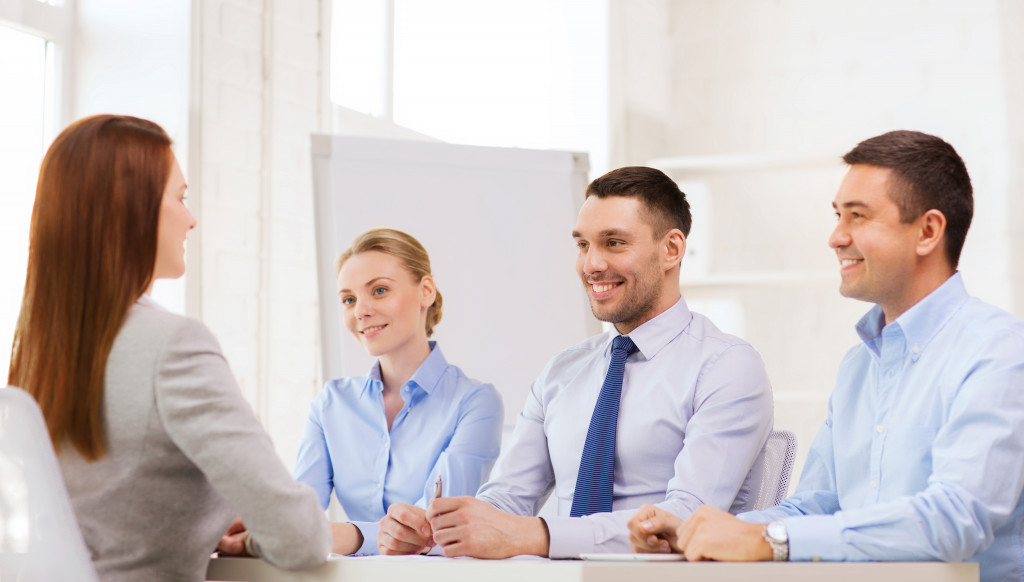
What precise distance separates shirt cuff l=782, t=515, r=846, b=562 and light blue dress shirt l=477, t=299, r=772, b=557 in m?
0.38

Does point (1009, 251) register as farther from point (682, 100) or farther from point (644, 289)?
point (644, 289)

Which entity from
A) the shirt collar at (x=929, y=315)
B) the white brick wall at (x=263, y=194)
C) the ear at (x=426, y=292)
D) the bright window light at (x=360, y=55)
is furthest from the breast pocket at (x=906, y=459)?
the bright window light at (x=360, y=55)

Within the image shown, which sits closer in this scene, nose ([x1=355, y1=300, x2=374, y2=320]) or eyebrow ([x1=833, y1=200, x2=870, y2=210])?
eyebrow ([x1=833, y1=200, x2=870, y2=210])

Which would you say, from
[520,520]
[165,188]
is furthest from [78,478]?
[520,520]

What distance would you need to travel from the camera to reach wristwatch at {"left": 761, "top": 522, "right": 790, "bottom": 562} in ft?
4.02

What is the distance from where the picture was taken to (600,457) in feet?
6.09

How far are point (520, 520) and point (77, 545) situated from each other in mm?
625

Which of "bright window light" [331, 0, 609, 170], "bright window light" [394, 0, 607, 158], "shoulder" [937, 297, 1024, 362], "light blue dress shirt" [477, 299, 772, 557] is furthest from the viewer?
"bright window light" [394, 0, 607, 158]

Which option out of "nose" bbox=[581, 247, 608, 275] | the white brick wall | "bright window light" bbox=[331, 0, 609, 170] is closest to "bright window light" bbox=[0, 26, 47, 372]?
the white brick wall

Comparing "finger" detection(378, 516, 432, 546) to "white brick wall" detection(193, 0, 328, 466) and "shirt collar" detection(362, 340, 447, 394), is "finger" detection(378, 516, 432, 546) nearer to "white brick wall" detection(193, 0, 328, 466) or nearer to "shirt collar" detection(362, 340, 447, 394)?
"shirt collar" detection(362, 340, 447, 394)

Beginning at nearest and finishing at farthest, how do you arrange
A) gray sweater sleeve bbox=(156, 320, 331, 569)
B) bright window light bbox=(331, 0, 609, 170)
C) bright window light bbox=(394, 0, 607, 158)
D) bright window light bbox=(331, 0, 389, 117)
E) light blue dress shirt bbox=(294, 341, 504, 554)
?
gray sweater sleeve bbox=(156, 320, 331, 569) < light blue dress shirt bbox=(294, 341, 504, 554) < bright window light bbox=(331, 0, 389, 117) < bright window light bbox=(331, 0, 609, 170) < bright window light bbox=(394, 0, 607, 158)

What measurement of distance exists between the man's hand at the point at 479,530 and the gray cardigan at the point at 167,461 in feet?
0.81

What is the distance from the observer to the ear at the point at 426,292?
2475mm

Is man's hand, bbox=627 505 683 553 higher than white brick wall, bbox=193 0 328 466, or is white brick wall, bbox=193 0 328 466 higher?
white brick wall, bbox=193 0 328 466
